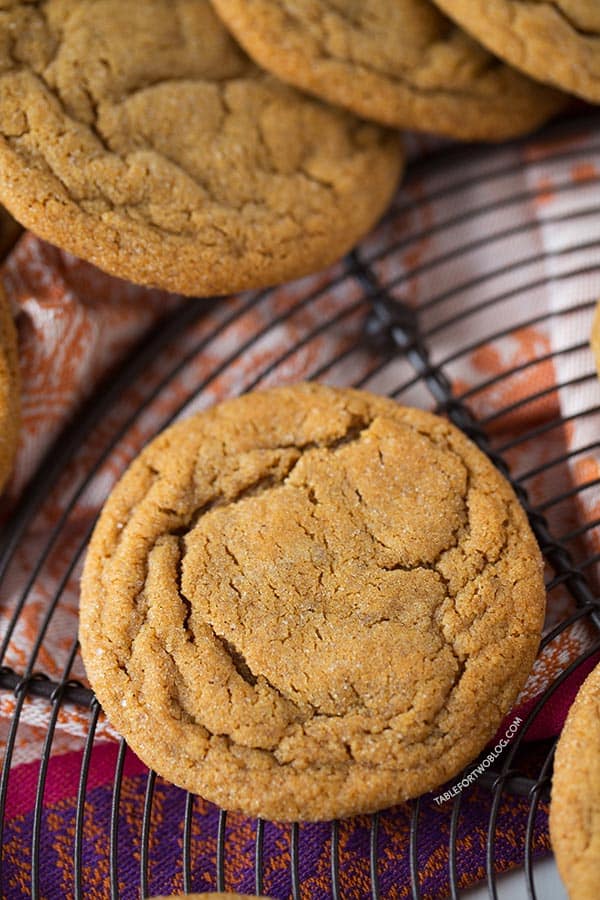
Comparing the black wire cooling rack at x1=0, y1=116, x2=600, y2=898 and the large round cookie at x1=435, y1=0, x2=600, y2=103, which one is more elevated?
the large round cookie at x1=435, y1=0, x2=600, y2=103

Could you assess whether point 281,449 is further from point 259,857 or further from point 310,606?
point 259,857

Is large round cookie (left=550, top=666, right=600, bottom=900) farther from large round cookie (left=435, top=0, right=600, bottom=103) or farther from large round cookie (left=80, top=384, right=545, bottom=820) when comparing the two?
large round cookie (left=435, top=0, right=600, bottom=103)

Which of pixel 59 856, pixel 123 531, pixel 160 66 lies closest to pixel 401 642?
pixel 123 531

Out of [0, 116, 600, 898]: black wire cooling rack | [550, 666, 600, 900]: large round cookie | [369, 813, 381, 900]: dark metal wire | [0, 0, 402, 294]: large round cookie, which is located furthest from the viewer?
[0, 116, 600, 898]: black wire cooling rack

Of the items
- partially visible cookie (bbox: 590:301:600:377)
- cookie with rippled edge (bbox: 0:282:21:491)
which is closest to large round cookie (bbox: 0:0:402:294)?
cookie with rippled edge (bbox: 0:282:21:491)

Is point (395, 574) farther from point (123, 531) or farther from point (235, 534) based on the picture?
point (123, 531)

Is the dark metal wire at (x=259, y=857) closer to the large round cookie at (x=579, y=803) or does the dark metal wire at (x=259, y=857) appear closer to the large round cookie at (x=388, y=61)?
the large round cookie at (x=579, y=803)
